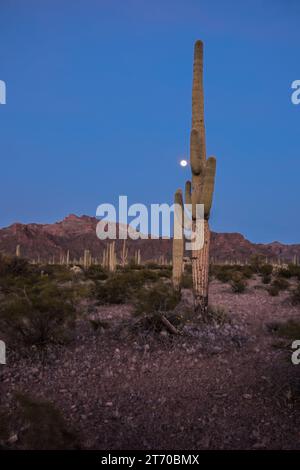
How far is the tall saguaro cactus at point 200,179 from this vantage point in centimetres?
1065

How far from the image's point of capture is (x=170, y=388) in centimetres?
576

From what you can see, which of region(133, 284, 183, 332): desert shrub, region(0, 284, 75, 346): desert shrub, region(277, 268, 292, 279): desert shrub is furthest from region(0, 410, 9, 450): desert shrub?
region(277, 268, 292, 279): desert shrub

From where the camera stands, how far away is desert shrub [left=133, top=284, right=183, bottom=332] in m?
8.17

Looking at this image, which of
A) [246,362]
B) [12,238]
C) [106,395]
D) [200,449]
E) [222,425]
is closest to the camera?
[200,449]

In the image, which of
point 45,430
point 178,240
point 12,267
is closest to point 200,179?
point 178,240

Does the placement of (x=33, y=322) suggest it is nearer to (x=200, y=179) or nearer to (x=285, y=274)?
Answer: (x=200, y=179)

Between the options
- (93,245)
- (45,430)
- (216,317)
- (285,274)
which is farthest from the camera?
(93,245)

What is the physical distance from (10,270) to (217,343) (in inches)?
766

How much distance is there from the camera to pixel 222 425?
15.1ft

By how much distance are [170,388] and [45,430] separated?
288 centimetres

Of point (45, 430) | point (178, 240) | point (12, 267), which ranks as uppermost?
point (178, 240)

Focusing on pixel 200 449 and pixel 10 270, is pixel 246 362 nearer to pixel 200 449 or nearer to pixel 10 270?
pixel 200 449
